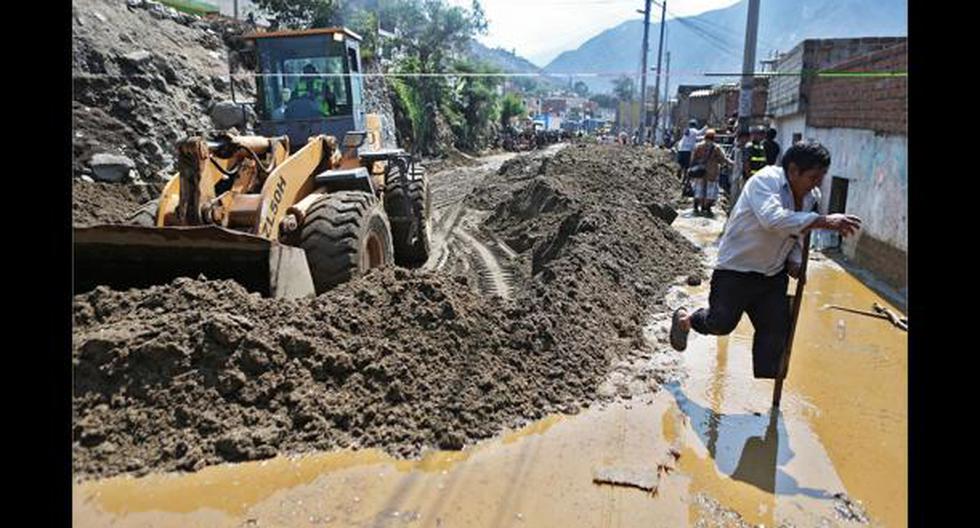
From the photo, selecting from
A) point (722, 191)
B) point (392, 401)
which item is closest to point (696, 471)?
point (392, 401)

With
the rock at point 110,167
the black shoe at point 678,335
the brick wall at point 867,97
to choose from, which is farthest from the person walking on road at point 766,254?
the rock at point 110,167

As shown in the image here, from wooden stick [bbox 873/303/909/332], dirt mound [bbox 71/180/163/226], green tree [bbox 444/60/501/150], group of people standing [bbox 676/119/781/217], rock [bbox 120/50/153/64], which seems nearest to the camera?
wooden stick [bbox 873/303/909/332]

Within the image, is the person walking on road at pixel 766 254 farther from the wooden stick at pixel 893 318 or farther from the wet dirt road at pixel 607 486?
the wooden stick at pixel 893 318

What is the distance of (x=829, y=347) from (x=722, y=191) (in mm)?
9996

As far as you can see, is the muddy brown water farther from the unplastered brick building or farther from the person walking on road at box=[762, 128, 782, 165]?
the person walking on road at box=[762, 128, 782, 165]

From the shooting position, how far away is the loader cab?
7.30m

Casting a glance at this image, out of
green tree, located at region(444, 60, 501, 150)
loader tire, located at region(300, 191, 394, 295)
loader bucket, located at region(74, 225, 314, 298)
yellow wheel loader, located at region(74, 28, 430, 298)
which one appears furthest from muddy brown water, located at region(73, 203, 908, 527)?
green tree, located at region(444, 60, 501, 150)

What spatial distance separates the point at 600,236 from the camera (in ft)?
24.4

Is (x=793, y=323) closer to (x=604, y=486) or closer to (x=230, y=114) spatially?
(x=604, y=486)

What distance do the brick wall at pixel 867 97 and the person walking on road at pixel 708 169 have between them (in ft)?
5.51

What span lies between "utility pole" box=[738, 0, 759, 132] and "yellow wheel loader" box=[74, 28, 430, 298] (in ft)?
19.1

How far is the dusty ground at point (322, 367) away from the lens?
3.43m
